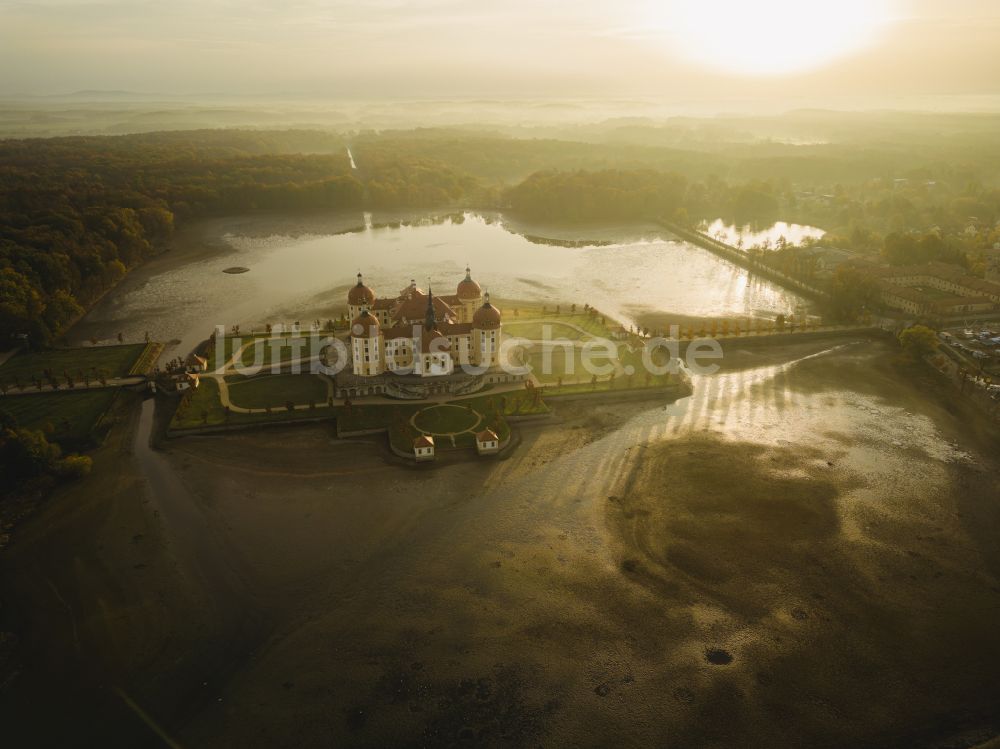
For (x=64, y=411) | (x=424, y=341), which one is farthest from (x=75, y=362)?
(x=424, y=341)

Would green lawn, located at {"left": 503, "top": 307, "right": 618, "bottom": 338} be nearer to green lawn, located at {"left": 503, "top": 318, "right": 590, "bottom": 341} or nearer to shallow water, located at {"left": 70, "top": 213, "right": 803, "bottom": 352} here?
green lawn, located at {"left": 503, "top": 318, "right": 590, "bottom": 341}

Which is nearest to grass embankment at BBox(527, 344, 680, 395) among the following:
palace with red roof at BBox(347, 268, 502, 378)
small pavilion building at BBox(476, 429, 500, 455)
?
palace with red roof at BBox(347, 268, 502, 378)

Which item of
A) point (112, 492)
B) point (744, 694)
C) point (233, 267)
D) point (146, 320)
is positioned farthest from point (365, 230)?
point (744, 694)

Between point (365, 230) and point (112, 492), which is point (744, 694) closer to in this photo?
point (112, 492)

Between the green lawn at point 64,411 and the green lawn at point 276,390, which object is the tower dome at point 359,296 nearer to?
the green lawn at point 276,390

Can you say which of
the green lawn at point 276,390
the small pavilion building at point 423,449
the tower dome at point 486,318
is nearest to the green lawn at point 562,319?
the tower dome at point 486,318

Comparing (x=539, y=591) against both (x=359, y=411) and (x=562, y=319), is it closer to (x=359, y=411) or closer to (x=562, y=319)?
(x=359, y=411)
